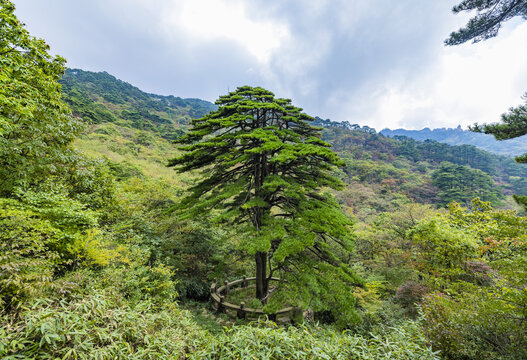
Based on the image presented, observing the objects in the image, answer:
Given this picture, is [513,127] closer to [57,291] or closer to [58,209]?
[57,291]

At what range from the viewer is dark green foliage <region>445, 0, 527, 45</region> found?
610 cm

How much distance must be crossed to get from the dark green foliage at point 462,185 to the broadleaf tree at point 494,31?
121ft

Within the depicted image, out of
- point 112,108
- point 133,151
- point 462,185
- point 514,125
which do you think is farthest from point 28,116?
point 112,108

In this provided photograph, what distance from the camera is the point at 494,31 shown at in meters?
6.53

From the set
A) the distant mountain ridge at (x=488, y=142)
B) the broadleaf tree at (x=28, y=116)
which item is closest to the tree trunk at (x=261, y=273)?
the broadleaf tree at (x=28, y=116)

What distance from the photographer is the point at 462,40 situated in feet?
22.7

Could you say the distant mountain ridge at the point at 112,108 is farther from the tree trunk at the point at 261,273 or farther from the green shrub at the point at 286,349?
the green shrub at the point at 286,349

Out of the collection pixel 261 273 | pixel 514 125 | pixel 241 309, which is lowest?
pixel 241 309

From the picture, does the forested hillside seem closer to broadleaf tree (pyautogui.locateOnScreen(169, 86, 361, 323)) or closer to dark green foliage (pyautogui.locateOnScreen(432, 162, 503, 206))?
broadleaf tree (pyautogui.locateOnScreen(169, 86, 361, 323))

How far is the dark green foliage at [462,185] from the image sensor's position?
113 feet

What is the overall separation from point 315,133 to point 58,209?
820cm

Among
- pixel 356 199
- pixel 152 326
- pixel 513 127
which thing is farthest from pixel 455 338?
pixel 356 199

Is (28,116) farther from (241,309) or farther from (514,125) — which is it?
(514,125)

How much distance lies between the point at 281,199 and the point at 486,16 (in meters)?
8.52
